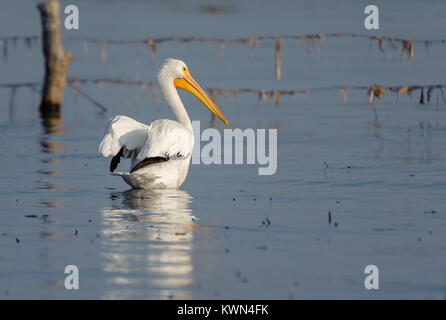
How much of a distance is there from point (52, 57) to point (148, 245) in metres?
12.1

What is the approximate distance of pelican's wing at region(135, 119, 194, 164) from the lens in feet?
37.2

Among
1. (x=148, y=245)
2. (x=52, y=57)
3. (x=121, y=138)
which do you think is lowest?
(x=148, y=245)

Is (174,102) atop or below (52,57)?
below

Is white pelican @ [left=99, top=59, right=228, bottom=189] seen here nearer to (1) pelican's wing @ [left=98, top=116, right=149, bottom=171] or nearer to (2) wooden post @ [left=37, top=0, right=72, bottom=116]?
(1) pelican's wing @ [left=98, top=116, right=149, bottom=171]

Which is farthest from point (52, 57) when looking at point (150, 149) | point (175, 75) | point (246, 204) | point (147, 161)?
point (246, 204)

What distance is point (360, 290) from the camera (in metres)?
7.36

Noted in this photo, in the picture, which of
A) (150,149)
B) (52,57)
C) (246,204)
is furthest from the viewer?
(52,57)

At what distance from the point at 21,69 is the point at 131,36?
7392 mm

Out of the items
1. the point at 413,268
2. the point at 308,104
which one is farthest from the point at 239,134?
the point at 413,268

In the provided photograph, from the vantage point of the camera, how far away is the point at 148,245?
8.81 metres

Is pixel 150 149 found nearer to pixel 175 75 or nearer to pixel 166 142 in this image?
pixel 166 142

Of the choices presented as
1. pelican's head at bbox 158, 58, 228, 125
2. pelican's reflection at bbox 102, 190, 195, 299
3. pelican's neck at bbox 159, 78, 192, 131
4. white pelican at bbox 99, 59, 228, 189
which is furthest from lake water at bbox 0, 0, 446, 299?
pelican's head at bbox 158, 58, 228, 125

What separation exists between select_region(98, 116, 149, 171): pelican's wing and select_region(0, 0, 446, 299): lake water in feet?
1.77

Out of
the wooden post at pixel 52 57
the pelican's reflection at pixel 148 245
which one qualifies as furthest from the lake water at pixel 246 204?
the wooden post at pixel 52 57
